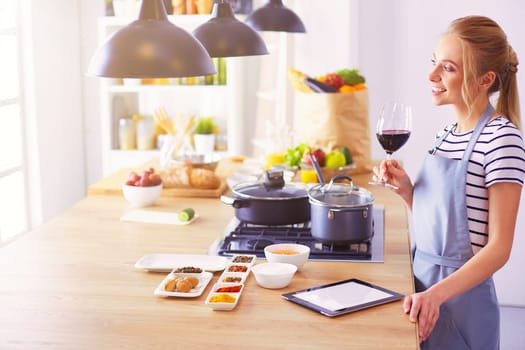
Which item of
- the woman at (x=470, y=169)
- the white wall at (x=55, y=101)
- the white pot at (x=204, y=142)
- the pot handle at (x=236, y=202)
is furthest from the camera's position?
the white pot at (x=204, y=142)

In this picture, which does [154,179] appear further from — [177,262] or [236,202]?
[177,262]

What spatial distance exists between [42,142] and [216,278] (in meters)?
3.31

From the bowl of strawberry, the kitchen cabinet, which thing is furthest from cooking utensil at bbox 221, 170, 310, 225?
the kitchen cabinet

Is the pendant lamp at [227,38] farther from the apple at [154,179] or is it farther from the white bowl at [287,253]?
the white bowl at [287,253]

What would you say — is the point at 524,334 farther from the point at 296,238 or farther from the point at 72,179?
the point at 72,179

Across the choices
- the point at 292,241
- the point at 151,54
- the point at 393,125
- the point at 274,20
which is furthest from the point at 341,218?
the point at 274,20

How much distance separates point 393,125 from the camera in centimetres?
230

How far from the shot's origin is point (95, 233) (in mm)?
2625

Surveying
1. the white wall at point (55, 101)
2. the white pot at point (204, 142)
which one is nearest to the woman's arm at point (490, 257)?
the white pot at point (204, 142)

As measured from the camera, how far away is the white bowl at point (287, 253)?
2.11 m

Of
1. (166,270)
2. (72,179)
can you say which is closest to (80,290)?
(166,270)

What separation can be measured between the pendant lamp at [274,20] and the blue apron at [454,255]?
1.32m

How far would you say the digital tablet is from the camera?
1843mm

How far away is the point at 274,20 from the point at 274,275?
1.66 metres
